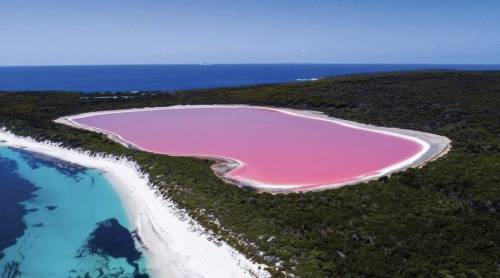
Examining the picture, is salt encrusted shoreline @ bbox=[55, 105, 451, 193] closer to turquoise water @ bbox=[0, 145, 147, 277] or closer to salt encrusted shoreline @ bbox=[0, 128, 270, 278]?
salt encrusted shoreline @ bbox=[0, 128, 270, 278]

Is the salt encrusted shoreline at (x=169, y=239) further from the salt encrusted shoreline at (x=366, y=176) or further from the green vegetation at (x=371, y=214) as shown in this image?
the salt encrusted shoreline at (x=366, y=176)

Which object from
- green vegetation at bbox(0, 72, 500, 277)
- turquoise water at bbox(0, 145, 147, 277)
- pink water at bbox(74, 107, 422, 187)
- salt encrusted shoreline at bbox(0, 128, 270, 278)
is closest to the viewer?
green vegetation at bbox(0, 72, 500, 277)

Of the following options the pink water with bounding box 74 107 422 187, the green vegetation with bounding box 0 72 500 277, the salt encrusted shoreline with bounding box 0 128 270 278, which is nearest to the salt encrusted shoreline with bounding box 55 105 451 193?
the pink water with bounding box 74 107 422 187

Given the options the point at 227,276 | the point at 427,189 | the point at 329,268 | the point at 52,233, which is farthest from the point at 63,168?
the point at 427,189

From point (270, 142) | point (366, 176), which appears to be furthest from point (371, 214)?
point (270, 142)

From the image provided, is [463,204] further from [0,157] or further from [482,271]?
[0,157]

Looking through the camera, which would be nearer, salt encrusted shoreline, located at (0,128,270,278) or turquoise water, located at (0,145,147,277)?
salt encrusted shoreline, located at (0,128,270,278)

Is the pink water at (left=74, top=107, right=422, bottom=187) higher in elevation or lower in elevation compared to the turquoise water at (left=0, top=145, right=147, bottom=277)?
higher
